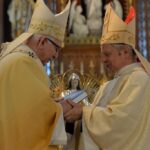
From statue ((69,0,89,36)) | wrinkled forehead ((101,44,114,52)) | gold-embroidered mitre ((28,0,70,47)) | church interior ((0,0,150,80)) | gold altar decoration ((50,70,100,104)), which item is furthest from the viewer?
statue ((69,0,89,36))

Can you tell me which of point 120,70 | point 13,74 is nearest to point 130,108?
point 120,70

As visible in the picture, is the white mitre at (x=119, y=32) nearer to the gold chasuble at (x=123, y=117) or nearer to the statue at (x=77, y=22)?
the gold chasuble at (x=123, y=117)

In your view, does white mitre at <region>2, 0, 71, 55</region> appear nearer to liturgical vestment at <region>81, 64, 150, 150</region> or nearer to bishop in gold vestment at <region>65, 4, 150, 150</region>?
bishop in gold vestment at <region>65, 4, 150, 150</region>

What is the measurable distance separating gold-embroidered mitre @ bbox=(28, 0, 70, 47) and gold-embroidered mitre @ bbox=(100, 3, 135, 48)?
0.96 feet

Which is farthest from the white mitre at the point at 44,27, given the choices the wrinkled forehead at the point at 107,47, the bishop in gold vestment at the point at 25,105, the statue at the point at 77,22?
the statue at the point at 77,22

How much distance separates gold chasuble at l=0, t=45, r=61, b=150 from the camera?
236cm

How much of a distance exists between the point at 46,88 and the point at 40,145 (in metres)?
0.30

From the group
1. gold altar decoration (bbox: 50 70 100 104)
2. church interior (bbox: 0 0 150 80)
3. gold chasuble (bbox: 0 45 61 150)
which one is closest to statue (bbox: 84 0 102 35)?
church interior (bbox: 0 0 150 80)

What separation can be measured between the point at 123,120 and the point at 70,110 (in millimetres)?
309

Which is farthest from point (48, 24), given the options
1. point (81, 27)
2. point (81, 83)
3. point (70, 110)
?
point (81, 27)

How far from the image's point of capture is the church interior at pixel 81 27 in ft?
21.0

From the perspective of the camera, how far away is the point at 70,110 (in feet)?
8.65

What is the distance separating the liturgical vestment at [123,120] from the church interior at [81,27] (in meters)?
3.55

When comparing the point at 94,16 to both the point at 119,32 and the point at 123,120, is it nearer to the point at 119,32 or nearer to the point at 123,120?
the point at 119,32
